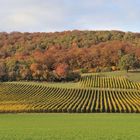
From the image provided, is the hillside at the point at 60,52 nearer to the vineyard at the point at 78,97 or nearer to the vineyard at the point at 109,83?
the vineyard at the point at 109,83

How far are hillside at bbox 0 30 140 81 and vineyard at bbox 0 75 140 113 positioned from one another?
63.5ft

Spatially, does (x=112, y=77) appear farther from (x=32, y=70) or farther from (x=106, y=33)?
(x=106, y=33)

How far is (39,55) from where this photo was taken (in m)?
153

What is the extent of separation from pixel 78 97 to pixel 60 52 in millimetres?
81279

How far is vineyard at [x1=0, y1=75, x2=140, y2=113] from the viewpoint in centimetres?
6325

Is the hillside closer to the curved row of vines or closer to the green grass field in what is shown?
the curved row of vines

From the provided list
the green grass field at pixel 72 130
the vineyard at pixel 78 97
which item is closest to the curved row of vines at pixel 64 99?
the vineyard at pixel 78 97

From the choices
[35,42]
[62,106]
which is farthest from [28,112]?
[35,42]

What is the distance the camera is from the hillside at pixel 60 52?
404 feet

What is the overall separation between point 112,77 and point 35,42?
215 ft

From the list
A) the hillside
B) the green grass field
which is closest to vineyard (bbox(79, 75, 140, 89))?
the hillside

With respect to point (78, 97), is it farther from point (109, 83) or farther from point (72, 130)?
point (72, 130)

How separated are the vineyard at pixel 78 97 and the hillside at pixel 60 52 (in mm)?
19346

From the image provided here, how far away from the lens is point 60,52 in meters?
163
